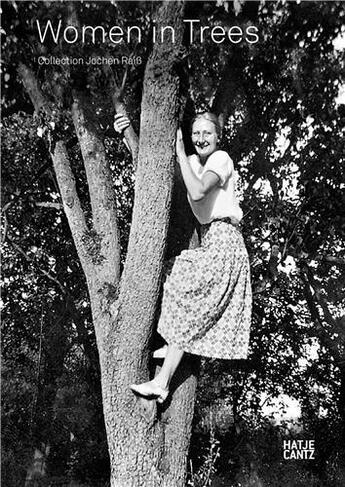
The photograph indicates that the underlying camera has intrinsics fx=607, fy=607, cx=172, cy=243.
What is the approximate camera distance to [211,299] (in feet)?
11.0

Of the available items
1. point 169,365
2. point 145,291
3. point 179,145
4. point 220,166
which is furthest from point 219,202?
point 169,365

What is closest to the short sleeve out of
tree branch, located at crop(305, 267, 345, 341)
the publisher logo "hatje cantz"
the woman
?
the woman

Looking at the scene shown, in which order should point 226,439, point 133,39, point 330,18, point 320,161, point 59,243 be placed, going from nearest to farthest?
point 133,39
point 330,18
point 320,161
point 59,243
point 226,439

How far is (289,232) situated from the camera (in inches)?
273

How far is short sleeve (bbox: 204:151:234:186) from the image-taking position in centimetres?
335

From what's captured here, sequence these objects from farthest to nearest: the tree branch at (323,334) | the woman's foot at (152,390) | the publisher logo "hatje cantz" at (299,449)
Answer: the publisher logo "hatje cantz" at (299,449), the tree branch at (323,334), the woman's foot at (152,390)

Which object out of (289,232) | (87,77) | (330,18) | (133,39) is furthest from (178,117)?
(289,232)

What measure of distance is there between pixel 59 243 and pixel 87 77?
4180mm

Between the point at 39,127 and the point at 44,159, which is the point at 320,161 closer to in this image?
the point at 44,159

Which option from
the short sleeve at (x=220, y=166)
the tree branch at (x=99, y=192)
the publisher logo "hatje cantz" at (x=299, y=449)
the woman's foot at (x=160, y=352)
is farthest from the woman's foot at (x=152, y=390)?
the publisher logo "hatje cantz" at (x=299, y=449)

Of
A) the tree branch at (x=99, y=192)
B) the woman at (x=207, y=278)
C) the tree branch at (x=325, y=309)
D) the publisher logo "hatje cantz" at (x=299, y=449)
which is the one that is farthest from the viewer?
the publisher logo "hatje cantz" at (x=299, y=449)

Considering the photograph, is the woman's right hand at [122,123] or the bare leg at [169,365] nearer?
the bare leg at [169,365]

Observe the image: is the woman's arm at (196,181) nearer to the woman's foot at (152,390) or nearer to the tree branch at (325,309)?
the woman's foot at (152,390)

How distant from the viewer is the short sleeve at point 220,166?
132 inches
